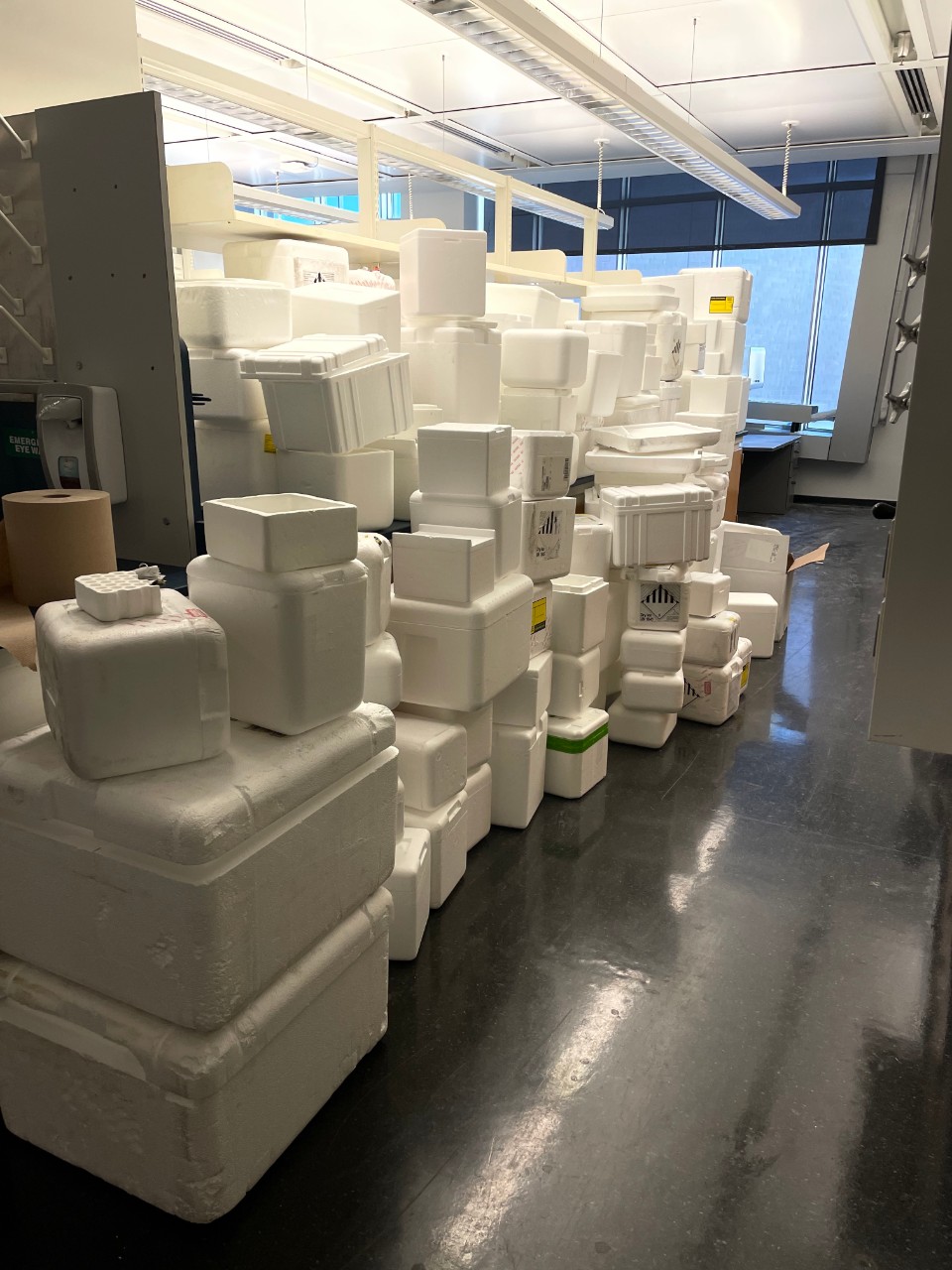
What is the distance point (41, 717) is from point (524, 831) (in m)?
1.46

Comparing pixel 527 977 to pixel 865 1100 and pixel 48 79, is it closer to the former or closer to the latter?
pixel 865 1100

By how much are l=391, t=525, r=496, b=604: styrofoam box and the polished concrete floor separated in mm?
772

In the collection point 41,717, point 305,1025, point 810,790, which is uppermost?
point 41,717

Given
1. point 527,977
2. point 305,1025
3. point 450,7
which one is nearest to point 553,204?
point 450,7

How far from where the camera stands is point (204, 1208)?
1.37 meters

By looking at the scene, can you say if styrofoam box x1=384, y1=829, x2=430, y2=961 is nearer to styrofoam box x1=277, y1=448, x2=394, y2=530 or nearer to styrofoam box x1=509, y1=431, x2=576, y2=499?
styrofoam box x1=277, y1=448, x2=394, y2=530

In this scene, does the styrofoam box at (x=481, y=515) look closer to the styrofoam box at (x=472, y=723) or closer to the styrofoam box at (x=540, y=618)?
the styrofoam box at (x=540, y=618)

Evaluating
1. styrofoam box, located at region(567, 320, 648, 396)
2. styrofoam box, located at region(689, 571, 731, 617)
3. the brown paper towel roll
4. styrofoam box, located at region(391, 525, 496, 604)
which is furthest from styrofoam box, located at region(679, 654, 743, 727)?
the brown paper towel roll

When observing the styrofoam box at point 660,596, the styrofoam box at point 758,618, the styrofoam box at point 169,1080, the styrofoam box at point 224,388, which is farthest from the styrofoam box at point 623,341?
the styrofoam box at point 169,1080

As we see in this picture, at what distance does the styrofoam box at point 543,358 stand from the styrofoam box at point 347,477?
0.80m

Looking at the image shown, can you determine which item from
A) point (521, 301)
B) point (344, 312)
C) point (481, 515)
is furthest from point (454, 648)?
point (521, 301)

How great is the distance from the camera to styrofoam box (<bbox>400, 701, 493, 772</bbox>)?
7.73 ft

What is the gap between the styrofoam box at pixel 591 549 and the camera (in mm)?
3061

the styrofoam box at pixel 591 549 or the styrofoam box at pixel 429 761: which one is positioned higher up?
the styrofoam box at pixel 591 549
